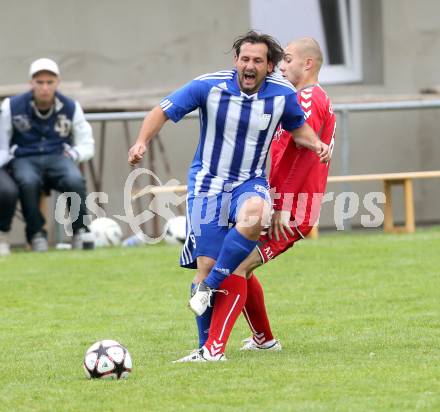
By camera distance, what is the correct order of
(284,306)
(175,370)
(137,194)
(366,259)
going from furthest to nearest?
(137,194) → (366,259) → (284,306) → (175,370)

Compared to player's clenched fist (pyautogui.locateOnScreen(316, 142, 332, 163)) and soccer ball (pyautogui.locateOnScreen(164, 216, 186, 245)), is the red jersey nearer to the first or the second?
player's clenched fist (pyautogui.locateOnScreen(316, 142, 332, 163))

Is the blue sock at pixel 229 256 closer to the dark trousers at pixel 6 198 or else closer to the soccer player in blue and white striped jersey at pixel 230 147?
the soccer player in blue and white striped jersey at pixel 230 147

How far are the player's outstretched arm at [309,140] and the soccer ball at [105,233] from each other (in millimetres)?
6448

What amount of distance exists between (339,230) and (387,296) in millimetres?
5304

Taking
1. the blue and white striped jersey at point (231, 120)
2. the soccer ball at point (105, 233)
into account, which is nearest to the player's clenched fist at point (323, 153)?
the blue and white striped jersey at point (231, 120)

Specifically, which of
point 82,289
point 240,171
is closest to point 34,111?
point 82,289

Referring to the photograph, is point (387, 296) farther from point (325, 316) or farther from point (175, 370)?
point (175, 370)

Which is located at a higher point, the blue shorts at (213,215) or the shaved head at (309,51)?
the shaved head at (309,51)

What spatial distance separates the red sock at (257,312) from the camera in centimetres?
767

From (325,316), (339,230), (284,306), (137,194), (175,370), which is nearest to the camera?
(175,370)

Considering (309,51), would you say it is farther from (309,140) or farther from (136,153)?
(136,153)

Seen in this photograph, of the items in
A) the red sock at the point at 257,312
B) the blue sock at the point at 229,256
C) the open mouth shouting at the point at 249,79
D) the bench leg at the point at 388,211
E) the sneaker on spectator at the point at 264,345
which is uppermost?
the open mouth shouting at the point at 249,79

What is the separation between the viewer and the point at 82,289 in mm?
10578

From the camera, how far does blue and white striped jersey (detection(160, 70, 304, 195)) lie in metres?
7.26
